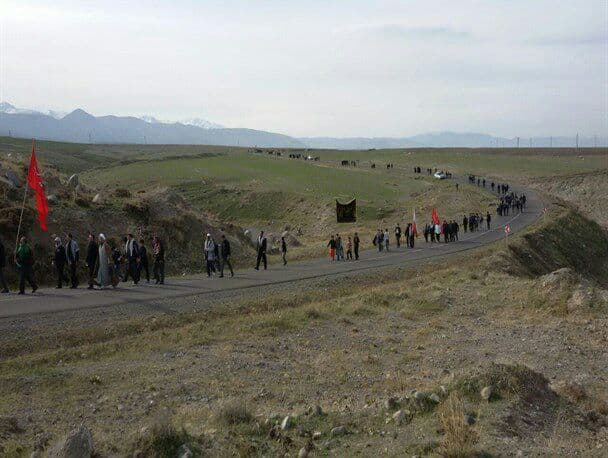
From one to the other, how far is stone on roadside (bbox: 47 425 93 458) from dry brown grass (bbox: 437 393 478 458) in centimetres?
417

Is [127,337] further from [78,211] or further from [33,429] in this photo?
[78,211]

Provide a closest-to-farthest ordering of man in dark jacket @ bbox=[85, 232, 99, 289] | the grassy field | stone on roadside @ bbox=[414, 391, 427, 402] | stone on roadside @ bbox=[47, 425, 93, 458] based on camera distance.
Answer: stone on roadside @ bbox=[47, 425, 93, 458] < the grassy field < stone on roadside @ bbox=[414, 391, 427, 402] < man in dark jacket @ bbox=[85, 232, 99, 289]

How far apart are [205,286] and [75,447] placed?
Result: 583 inches

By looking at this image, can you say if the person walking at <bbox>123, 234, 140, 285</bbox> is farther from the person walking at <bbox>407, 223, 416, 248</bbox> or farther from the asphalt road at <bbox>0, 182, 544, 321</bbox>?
the person walking at <bbox>407, 223, 416, 248</bbox>

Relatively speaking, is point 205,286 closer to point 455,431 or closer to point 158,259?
point 158,259

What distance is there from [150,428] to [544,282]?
1684 cm

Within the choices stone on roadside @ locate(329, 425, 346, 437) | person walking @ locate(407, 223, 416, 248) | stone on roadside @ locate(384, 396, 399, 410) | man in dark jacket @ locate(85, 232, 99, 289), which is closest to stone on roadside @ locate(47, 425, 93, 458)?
stone on roadside @ locate(329, 425, 346, 437)

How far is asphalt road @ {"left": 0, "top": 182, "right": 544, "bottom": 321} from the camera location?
695 inches

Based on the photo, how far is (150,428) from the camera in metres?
8.07

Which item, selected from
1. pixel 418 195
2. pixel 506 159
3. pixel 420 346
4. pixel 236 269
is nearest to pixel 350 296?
pixel 420 346

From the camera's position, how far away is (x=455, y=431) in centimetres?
830

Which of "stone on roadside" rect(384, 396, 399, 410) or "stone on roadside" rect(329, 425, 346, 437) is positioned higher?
"stone on roadside" rect(384, 396, 399, 410)

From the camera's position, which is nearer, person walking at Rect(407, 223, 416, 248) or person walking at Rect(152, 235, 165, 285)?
person walking at Rect(152, 235, 165, 285)

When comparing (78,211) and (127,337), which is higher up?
(78,211)
